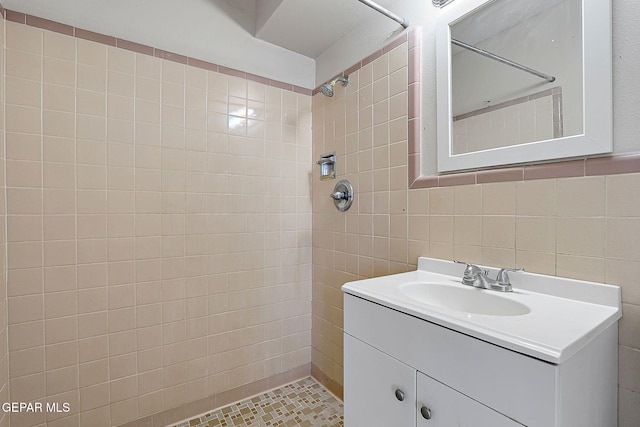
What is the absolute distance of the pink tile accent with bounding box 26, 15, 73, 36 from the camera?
3.97 ft

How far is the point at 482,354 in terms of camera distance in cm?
63

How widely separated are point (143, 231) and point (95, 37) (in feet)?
3.06

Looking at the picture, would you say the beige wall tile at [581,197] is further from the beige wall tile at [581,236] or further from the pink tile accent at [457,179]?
the pink tile accent at [457,179]

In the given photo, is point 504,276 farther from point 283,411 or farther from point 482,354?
point 283,411

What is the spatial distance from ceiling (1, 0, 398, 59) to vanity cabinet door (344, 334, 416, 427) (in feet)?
5.22

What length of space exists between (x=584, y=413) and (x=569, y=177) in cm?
62

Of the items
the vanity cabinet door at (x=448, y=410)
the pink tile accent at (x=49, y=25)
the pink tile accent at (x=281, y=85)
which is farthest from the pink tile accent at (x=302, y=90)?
the vanity cabinet door at (x=448, y=410)

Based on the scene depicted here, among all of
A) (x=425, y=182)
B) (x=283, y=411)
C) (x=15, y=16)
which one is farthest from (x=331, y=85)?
(x=283, y=411)

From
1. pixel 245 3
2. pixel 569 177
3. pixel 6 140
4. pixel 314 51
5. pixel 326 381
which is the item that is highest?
pixel 245 3

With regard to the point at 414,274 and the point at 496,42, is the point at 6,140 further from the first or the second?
the point at 496,42

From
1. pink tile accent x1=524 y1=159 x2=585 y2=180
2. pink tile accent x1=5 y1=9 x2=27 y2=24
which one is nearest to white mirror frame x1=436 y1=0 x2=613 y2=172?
pink tile accent x1=524 y1=159 x2=585 y2=180

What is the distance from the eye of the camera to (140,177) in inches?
56.4

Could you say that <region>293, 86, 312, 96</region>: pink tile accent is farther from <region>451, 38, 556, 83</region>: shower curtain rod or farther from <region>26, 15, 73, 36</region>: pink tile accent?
<region>26, 15, 73, 36</region>: pink tile accent

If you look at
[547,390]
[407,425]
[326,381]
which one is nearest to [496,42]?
[547,390]
